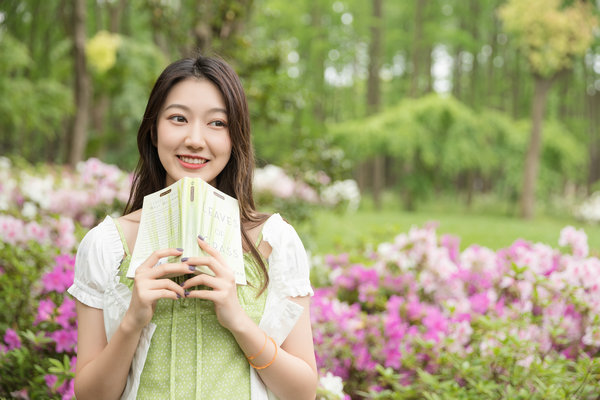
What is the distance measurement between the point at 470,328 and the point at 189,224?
5.37 ft

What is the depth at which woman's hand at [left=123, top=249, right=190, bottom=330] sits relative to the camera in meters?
1.11

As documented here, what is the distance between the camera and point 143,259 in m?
1.21

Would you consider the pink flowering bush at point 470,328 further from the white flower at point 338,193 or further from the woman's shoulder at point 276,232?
the white flower at point 338,193

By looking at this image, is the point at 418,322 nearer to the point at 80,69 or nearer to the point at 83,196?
the point at 83,196

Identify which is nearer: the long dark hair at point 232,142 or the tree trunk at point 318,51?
the long dark hair at point 232,142

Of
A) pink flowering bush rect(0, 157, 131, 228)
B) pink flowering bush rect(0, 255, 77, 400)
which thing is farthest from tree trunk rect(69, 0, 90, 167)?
pink flowering bush rect(0, 255, 77, 400)

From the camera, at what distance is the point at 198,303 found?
1.30 metres

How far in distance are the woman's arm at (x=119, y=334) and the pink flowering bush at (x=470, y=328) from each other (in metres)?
1.05

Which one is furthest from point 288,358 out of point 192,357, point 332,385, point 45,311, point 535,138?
point 535,138

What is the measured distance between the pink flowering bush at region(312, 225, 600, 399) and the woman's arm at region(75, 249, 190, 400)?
105 centimetres

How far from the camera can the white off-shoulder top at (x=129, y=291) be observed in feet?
4.19

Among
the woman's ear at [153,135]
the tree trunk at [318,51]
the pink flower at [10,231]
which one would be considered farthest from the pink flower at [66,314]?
the tree trunk at [318,51]

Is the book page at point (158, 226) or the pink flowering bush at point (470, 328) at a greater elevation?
the book page at point (158, 226)

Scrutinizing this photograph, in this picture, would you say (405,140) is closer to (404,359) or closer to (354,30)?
(354,30)
